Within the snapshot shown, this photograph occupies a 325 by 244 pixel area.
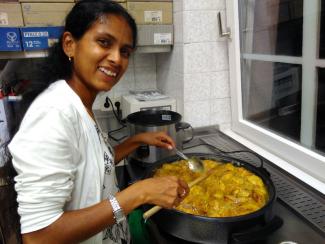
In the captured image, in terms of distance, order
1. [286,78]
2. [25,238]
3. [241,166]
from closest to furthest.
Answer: [25,238] → [241,166] → [286,78]

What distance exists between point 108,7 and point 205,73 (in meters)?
0.86

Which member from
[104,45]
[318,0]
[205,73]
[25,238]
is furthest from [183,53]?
[25,238]

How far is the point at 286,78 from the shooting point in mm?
1229

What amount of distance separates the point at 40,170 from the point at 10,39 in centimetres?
97

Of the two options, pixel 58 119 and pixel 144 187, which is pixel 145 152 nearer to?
pixel 144 187

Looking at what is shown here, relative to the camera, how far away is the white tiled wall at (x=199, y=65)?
1466mm

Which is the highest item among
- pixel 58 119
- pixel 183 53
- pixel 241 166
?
pixel 183 53

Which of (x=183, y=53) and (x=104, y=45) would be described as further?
(x=183, y=53)

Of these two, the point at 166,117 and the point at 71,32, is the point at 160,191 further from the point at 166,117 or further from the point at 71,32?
the point at 166,117

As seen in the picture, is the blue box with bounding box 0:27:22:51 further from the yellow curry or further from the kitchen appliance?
the yellow curry

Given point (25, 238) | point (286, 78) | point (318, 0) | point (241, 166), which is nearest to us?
point (25, 238)

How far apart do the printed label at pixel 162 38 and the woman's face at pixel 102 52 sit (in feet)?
2.40

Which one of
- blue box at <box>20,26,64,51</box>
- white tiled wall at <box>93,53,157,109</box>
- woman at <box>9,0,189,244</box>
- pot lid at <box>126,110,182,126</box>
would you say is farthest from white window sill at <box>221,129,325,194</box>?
blue box at <box>20,26,64,51</box>

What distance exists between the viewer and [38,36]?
4.47 ft
